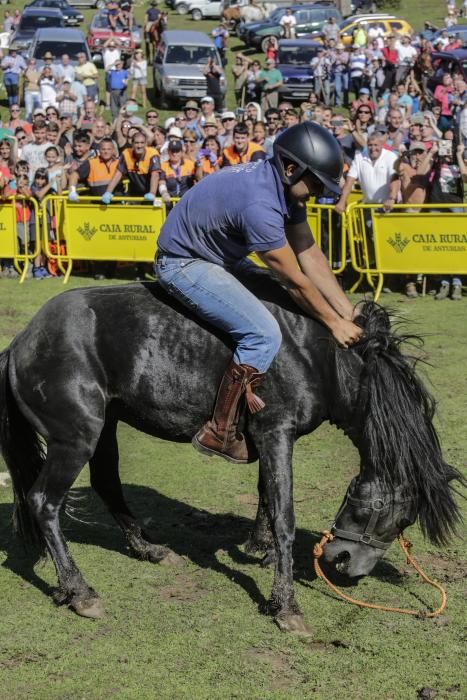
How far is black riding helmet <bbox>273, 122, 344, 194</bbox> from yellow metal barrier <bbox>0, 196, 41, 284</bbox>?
10.2 m

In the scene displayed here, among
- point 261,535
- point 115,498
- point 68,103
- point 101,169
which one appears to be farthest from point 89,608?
point 68,103

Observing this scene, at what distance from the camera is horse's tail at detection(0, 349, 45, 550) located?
5.52 metres

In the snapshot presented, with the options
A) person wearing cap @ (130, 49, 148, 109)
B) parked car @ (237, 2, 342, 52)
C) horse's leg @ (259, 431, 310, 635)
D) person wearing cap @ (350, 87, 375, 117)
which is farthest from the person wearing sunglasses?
parked car @ (237, 2, 342, 52)

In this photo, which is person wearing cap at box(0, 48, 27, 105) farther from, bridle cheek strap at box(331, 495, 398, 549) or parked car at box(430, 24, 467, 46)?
bridle cheek strap at box(331, 495, 398, 549)

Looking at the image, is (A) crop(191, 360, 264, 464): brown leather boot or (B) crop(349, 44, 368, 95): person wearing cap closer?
(A) crop(191, 360, 264, 464): brown leather boot

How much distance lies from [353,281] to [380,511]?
30.1ft

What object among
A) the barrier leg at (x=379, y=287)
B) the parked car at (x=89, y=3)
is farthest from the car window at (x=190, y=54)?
the barrier leg at (x=379, y=287)

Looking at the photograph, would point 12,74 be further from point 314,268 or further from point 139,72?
point 314,268

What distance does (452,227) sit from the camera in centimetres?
1259

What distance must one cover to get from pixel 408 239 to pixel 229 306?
27.0ft

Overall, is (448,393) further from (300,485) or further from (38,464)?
(38,464)

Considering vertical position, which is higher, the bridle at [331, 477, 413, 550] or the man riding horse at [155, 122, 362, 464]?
the man riding horse at [155, 122, 362, 464]

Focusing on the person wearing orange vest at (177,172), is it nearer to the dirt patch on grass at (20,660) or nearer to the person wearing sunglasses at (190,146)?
the person wearing sunglasses at (190,146)

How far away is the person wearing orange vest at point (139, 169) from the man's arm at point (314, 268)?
29.5ft
